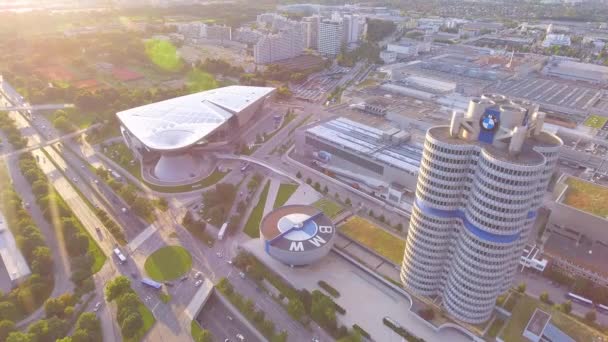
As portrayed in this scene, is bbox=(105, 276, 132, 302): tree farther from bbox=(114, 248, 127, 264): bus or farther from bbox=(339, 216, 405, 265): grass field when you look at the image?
bbox=(339, 216, 405, 265): grass field

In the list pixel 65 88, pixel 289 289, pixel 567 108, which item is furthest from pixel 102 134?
pixel 567 108

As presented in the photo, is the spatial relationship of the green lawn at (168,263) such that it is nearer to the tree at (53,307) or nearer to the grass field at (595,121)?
the tree at (53,307)

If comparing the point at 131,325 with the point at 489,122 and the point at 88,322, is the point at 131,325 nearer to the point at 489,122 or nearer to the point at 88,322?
the point at 88,322

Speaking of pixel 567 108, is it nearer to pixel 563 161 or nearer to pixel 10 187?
pixel 563 161

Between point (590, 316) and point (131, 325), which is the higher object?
point (590, 316)

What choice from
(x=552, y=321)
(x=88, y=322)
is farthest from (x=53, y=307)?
(x=552, y=321)
